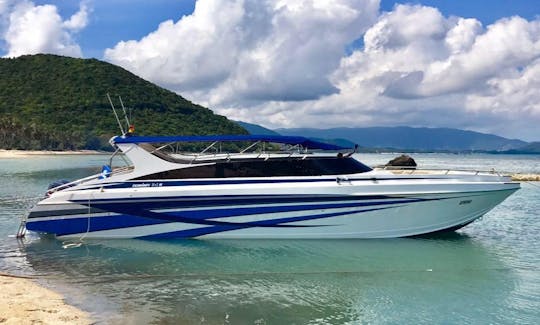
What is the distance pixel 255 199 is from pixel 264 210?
366 millimetres

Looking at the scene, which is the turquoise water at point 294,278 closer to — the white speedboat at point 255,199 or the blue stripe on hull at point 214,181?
the white speedboat at point 255,199

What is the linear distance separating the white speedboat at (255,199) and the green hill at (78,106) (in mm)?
75545

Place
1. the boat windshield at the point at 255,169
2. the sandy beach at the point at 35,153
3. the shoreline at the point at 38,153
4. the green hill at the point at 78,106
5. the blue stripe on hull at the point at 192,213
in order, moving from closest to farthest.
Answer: the blue stripe on hull at the point at 192,213 < the boat windshield at the point at 255,169 < the sandy beach at the point at 35,153 < the shoreline at the point at 38,153 < the green hill at the point at 78,106

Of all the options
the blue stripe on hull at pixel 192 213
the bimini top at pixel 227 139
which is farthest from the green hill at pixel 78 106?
Result: the bimini top at pixel 227 139

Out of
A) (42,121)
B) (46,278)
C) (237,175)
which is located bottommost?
(46,278)

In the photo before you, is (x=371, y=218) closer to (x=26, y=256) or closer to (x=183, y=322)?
(x=183, y=322)

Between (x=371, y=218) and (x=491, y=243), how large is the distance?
359cm

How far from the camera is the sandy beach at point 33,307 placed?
270 inches

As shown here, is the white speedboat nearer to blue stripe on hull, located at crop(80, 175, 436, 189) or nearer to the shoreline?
blue stripe on hull, located at crop(80, 175, 436, 189)

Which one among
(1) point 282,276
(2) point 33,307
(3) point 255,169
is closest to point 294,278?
(1) point 282,276

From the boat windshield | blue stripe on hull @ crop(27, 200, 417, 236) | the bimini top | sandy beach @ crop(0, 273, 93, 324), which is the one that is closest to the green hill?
blue stripe on hull @ crop(27, 200, 417, 236)

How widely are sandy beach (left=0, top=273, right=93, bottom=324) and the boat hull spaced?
3.69 m

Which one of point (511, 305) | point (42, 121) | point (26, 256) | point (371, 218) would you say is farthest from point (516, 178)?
point (42, 121)

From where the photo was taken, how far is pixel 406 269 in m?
10.3
